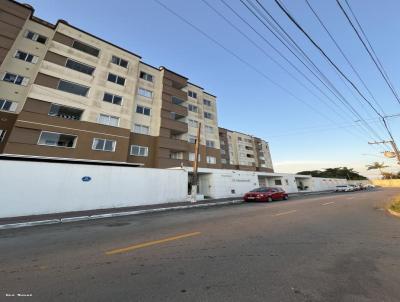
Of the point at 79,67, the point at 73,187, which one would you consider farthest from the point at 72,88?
the point at 73,187

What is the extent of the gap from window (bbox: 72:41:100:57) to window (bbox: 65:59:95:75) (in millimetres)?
2350

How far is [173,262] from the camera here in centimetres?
439

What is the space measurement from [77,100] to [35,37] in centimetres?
995

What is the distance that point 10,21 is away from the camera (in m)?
21.6

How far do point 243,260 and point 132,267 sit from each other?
92.6 inches

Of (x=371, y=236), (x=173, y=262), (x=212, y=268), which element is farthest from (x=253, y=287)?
(x=371, y=236)

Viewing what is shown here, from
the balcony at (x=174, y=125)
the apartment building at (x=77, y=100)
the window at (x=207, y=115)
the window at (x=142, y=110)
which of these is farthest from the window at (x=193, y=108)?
the window at (x=142, y=110)

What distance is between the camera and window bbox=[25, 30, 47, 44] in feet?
78.0

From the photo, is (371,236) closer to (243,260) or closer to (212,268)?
(243,260)

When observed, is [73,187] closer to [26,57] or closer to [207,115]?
[26,57]

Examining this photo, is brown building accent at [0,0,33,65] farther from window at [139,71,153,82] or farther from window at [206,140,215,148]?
window at [206,140,215,148]

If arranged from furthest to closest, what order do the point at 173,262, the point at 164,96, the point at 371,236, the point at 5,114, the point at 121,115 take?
the point at 164,96 → the point at 121,115 → the point at 5,114 → the point at 371,236 → the point at 173,262

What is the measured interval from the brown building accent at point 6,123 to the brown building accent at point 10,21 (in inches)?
201

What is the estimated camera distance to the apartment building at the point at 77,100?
19.9m
